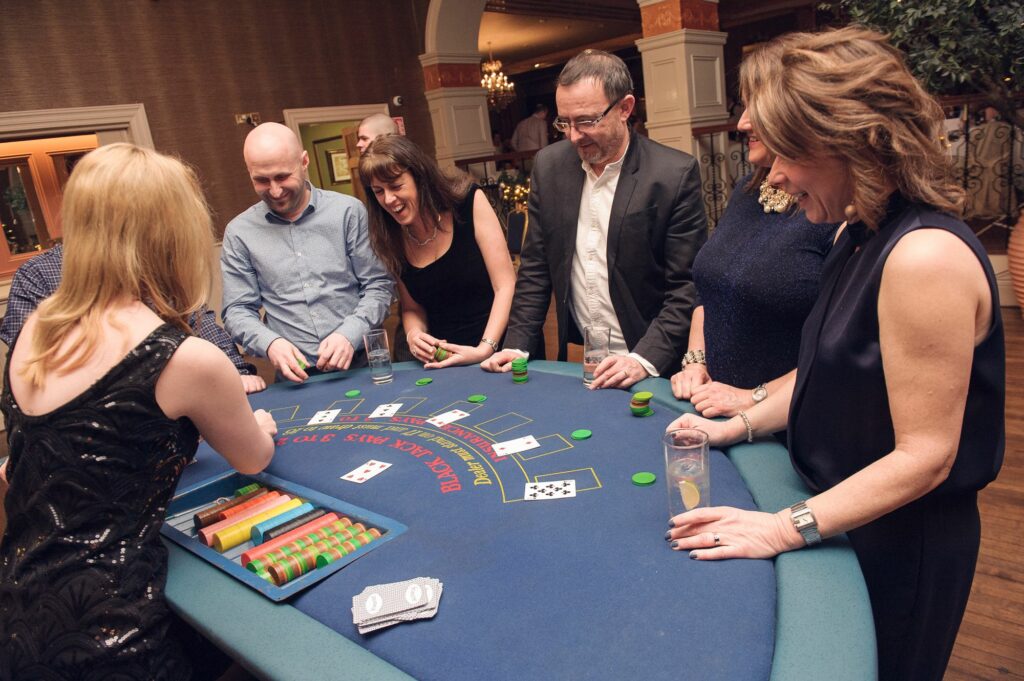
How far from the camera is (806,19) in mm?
11797

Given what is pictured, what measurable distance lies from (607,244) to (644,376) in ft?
1.60

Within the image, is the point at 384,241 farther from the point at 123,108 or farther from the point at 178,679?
the point at 123,108

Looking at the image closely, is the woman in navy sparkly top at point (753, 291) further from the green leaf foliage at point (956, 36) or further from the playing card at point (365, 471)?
the green leaf foliage at point (956, 36)

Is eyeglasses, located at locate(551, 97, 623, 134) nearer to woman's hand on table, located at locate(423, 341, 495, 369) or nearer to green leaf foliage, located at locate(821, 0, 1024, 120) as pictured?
woman's hand on table, located at locate(423, 341, 495, 369)

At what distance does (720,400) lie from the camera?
5.18ft

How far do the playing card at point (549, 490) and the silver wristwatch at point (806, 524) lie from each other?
41cm

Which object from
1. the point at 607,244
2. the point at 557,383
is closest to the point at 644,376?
the point at 557,383

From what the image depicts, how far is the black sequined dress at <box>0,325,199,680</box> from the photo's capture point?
111 centimetres

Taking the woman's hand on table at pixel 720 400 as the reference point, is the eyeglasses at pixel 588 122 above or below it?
above

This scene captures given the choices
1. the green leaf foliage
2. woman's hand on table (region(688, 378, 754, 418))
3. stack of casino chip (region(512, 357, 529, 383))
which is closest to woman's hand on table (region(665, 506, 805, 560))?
woman's hand on table (region(688, 378, 754, 418))

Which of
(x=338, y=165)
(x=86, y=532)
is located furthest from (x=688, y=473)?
(x=338, y=165)

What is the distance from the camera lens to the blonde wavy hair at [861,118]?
0.95 m

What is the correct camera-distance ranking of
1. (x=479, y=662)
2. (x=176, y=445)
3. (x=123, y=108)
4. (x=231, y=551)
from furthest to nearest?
1. (x=123, y=108)
2. (x=231, y=551)
3. (x=176, y=445)
4. (x=479, y=662)

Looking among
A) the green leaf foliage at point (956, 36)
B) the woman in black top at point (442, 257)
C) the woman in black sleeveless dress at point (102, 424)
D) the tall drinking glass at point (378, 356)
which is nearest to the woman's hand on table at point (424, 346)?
the woman in black top at point (442, 257)
